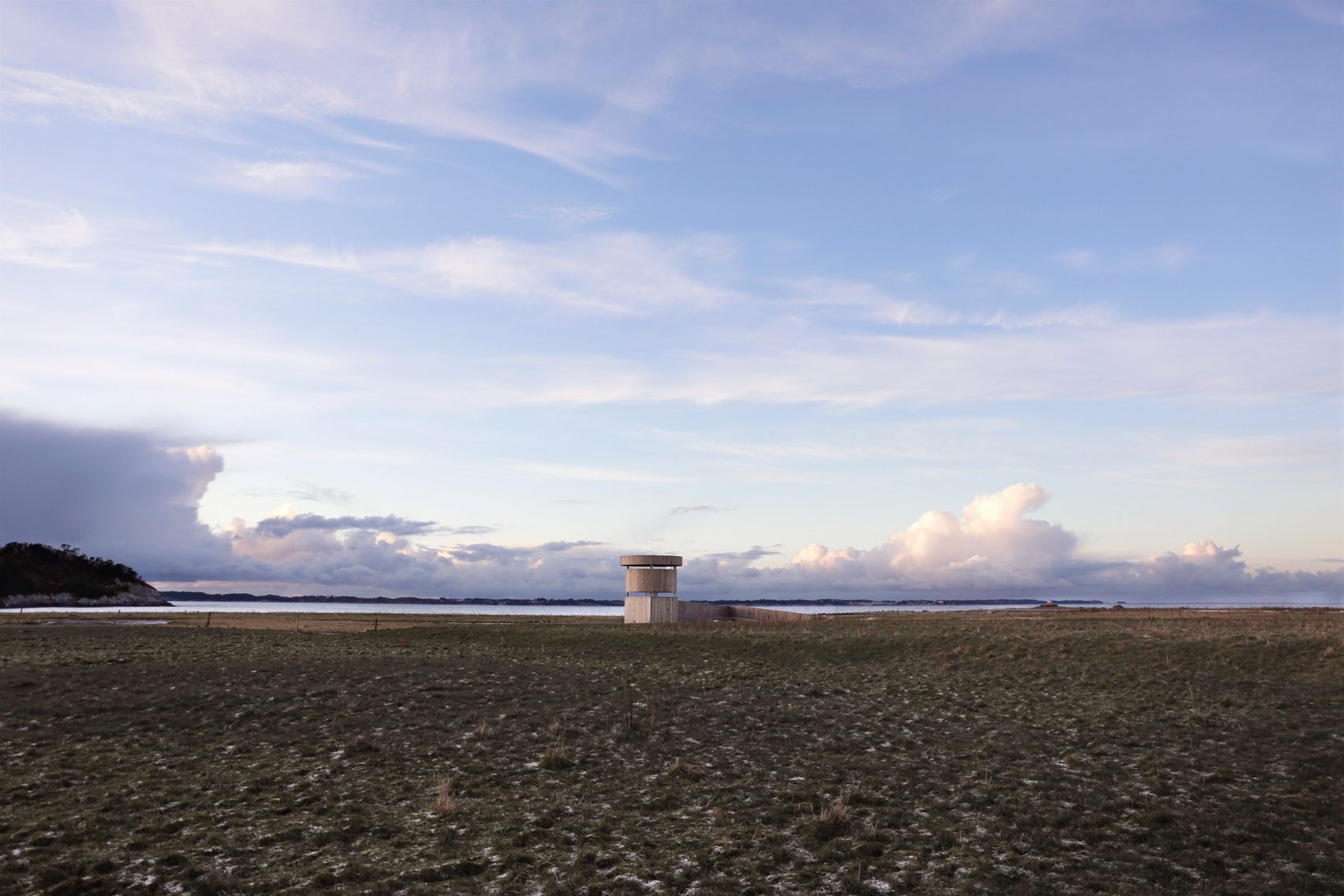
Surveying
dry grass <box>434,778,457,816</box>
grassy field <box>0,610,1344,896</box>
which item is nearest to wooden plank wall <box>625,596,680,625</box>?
grassy field <box>0,610,1344,896</box>

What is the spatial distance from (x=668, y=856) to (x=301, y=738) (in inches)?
502

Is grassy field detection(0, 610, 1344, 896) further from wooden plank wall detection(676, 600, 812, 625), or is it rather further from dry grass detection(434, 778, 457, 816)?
wooden plank wall detection(676, 600, 812, 625)

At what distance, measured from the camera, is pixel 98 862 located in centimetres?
1272

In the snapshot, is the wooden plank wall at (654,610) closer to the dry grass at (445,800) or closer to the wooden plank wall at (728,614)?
the wooden plank wall at (728,614)

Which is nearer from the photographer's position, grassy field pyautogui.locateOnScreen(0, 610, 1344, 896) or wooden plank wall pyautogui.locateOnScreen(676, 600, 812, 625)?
grassy field pyautogui.locateOnScreen(0, 610, 1344, 896)

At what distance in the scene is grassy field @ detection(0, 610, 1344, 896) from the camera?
12.5 metres

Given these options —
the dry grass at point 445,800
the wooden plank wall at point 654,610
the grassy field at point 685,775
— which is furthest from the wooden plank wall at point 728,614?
the dry grass at point 445,800

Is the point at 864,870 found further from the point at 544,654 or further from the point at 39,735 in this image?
the point at 544,654

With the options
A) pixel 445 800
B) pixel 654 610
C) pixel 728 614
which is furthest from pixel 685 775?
pixel 728 614

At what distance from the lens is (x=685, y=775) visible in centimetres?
1794

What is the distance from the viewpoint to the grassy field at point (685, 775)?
12.5m

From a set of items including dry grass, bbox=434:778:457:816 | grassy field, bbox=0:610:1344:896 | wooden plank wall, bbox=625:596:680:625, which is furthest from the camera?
wooden plank wall, bbox=625:596:680:625

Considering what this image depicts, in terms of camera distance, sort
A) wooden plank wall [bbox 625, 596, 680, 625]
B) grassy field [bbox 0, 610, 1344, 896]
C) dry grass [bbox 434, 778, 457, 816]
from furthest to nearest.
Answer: wooden plank wall [bbox 625, 596, 680, 625] → dry grass [bbox 434, 778, 457, 816] → grassy field [bbox 0, 610, 1344, 896]

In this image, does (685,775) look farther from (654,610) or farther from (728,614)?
(728,614)
